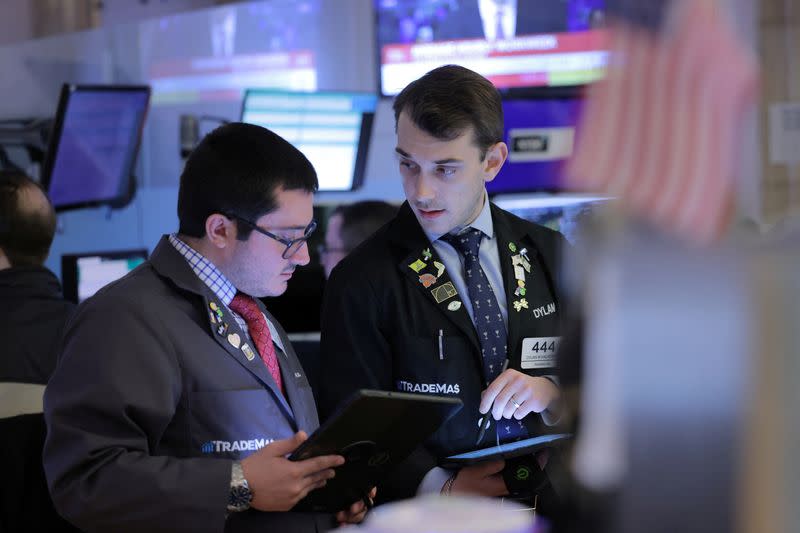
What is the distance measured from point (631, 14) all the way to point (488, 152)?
65.0 inches

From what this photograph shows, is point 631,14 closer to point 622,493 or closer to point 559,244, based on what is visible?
point 622,493

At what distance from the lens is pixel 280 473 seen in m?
1.65

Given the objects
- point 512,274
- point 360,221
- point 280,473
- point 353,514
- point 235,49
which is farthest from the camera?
point 235,49

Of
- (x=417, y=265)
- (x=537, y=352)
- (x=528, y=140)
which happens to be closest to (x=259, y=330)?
(x=417, y=265)

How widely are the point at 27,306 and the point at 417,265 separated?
1.47m

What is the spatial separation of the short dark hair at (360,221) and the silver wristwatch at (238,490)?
2.07 metres

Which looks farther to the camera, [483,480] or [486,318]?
Result: [486,318]

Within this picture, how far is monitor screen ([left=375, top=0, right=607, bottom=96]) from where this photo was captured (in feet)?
20.9

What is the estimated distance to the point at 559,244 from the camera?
221cm

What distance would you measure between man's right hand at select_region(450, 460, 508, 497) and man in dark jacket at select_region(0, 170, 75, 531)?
0.90 metres

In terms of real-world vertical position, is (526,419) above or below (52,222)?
below

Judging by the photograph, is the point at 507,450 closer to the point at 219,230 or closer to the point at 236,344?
the point at 236,344

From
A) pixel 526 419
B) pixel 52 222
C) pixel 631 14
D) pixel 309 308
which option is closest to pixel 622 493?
Answer: pixel 631 14

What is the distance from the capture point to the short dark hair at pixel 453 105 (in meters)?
2.03
